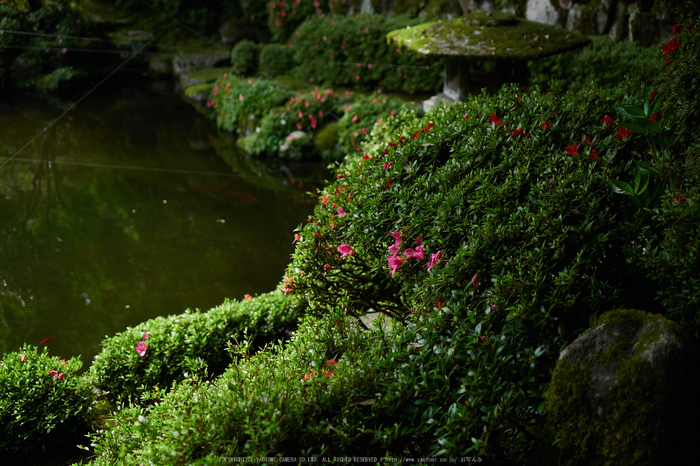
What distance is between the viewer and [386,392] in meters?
1.69

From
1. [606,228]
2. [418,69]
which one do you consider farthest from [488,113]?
[418,69]

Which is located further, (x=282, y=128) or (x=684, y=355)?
(x=282, y=128)

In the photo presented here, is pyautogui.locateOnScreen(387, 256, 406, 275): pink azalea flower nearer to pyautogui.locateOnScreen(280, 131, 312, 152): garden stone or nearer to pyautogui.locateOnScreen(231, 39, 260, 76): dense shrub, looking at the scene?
pyautogui.locateOnScreen(280, 131, 312, 152): garden stone

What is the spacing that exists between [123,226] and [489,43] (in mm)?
4432

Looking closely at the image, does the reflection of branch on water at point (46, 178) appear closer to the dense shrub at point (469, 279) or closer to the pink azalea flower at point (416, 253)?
the dense shrub at point (469, 279)

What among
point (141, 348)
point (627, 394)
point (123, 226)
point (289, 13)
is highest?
point (289, 13)

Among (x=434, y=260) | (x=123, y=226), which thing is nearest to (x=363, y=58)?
(x=123, y=226)

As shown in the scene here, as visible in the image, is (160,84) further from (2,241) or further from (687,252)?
(687,252)

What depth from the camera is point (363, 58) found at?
987 centimetres

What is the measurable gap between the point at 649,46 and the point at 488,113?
599 cm

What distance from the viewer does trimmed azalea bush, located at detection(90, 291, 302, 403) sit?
3.05 metres

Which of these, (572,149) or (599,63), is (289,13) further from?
(572,149)

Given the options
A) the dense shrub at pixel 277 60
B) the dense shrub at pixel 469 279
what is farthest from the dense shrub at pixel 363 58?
the dense shrub at pixel 469 279

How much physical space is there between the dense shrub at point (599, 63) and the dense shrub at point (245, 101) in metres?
4.28
